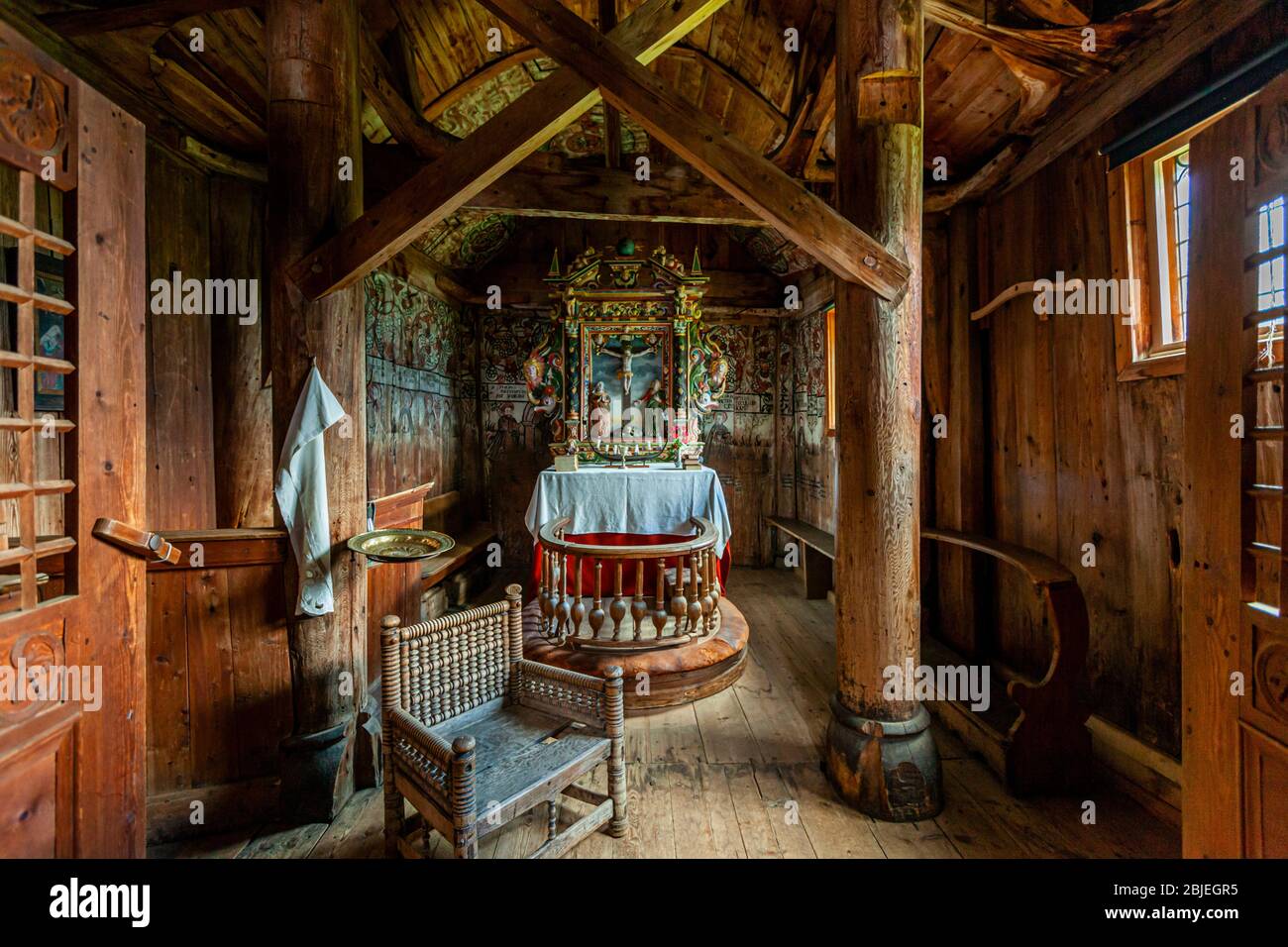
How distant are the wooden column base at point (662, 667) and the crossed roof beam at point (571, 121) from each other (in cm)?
217

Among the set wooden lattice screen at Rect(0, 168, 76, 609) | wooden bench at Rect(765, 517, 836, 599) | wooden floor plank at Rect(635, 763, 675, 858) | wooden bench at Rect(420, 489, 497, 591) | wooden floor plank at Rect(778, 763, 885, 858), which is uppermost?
wooden lattice screen at Rect(0, 168, 76, 609)

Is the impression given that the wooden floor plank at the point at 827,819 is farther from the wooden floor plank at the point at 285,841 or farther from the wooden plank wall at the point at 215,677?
the wooden plank wall at the point at 215,677

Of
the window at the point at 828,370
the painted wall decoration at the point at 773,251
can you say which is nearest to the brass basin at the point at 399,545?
the window at the point at 828,370

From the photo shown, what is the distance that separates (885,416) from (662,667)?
5.99 feet

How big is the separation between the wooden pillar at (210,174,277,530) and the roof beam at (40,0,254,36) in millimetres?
961

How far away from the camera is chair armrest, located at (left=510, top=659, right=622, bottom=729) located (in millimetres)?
2039

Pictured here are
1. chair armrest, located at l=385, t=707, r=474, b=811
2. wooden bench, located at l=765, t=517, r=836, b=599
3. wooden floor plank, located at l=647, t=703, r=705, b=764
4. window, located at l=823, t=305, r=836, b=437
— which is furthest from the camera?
window, located at l=823, t=305, r=836, b=437

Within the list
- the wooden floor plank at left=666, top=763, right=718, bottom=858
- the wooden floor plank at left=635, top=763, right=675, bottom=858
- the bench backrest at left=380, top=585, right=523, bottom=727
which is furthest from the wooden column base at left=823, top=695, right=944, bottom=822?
the bench backrest at left=380, top=585, right=523, bottom=727

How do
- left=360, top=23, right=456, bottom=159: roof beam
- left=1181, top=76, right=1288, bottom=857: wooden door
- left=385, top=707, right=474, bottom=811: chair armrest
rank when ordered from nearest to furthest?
left=1181, top=76, right=1288, bottom=857: wooden door < left=385, top=707, right=474, bottom=811: chair armrest < left=360, top=23, right=456, bottom=159: roof beam

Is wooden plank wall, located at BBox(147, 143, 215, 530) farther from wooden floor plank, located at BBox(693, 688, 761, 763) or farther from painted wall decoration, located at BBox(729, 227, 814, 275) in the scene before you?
painted wall decoration, located at BBox(729, 227, 814, 275)

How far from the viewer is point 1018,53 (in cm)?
234

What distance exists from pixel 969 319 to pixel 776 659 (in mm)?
2612

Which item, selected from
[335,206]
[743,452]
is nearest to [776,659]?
[743,452]

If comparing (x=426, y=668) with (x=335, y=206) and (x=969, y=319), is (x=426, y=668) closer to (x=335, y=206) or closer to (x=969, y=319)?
(x=335, y=206)
